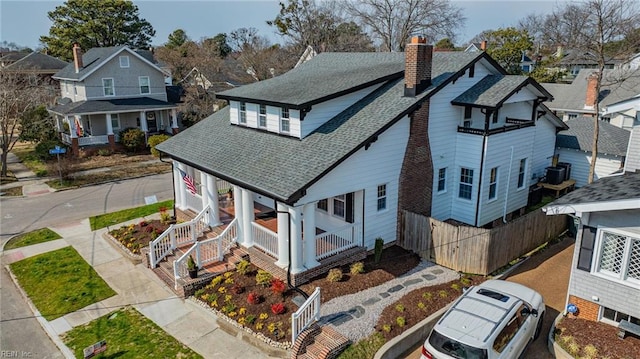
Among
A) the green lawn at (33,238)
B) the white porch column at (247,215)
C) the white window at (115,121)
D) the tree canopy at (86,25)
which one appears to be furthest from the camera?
the tree canopy at (86,25)

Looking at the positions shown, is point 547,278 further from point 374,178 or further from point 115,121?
point 115,121

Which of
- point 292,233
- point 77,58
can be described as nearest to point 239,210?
point 292,233

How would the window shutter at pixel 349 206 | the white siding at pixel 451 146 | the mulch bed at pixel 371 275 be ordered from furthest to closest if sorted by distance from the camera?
the white siding at pixel 451 146 → the window shutter at pixel 349 206 → the mulch bed at pixel 371 275

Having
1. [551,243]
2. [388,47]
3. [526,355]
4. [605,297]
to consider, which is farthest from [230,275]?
[388,47]

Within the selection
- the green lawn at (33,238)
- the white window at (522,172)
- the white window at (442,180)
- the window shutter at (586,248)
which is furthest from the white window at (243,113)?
the window shutter at (586,248)

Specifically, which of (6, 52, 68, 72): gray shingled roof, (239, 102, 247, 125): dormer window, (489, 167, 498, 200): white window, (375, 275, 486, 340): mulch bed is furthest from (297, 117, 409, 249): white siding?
(6, 52, 68, 72): gray shingled roof

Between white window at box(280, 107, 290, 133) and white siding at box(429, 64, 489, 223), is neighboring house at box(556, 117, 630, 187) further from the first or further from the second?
white window at box(280, 107, 290, 133)

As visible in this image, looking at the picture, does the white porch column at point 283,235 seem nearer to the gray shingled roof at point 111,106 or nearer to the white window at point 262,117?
the white window at point 262,117
